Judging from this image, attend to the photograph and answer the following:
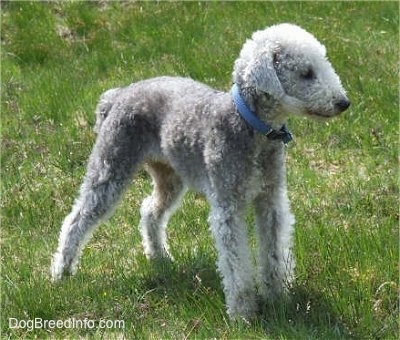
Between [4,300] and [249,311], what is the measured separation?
1700 millimetres

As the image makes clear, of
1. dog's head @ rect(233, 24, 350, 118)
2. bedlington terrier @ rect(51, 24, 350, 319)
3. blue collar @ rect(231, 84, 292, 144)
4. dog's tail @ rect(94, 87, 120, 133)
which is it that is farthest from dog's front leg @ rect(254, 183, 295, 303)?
dog's tail @ rect(94, 87, 120, 133)

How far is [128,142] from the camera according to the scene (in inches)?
230

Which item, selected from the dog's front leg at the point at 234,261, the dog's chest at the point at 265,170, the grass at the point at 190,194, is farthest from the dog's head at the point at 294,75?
the grass at the point at 190,194

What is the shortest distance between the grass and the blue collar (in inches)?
34.3

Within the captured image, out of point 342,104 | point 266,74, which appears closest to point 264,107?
point 266,74

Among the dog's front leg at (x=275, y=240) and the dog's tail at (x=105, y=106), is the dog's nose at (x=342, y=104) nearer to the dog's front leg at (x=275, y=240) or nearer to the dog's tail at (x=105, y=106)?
the dog's front leg at (x=275, y=240)

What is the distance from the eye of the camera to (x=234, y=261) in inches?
199

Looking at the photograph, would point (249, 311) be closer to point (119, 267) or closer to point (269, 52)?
point (119, 267)

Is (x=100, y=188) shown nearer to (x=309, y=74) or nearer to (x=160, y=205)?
(x=160, y=205)

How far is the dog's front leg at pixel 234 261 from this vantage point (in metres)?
5.04

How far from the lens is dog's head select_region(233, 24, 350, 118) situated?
471 centimetres

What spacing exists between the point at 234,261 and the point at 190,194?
6.37 feet

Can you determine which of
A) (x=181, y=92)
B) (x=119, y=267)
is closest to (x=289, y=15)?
(x=181, y=92)

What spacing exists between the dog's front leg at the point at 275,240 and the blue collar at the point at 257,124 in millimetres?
385
